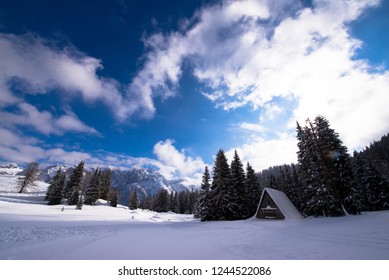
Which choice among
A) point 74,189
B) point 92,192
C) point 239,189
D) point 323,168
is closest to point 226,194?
point 239,189

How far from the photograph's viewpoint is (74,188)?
5716cm

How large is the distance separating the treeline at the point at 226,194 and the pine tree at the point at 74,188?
136 ft

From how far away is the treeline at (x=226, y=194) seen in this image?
3411cm

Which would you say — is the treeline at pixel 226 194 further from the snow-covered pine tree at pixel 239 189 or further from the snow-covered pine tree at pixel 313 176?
the snow-covered pine tree at pixel 313 176

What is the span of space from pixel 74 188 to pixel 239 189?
50147mm

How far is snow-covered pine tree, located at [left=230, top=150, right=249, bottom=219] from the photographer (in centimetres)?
3494

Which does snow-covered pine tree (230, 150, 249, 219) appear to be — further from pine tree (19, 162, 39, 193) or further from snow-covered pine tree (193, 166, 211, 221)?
pine tree (19, 162, 39, 193)

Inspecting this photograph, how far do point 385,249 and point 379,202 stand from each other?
40720 millimetres

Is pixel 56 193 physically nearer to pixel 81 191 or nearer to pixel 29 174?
pixel 81 191
